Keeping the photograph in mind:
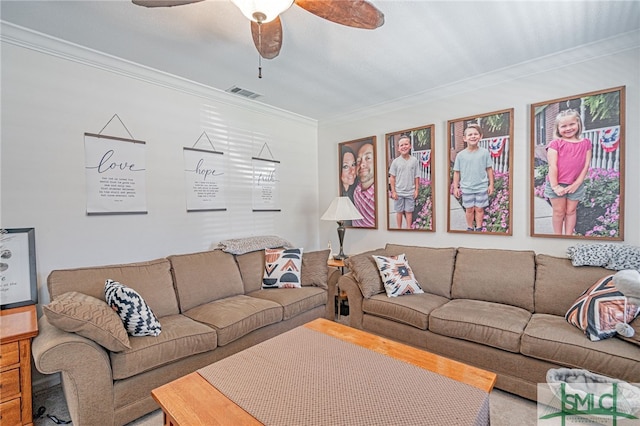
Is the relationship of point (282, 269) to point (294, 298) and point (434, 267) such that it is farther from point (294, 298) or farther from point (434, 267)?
point (434, 267)

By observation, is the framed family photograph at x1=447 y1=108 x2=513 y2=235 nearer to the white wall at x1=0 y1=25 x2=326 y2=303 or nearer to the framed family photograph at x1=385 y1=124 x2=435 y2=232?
the framed family photograph at x1=385 y1=124 x2=435 y2=232

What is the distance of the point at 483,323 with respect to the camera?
2.15m

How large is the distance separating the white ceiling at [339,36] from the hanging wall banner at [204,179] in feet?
2.35

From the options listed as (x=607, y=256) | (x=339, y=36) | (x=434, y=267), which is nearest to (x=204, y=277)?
(x=434, y=267)

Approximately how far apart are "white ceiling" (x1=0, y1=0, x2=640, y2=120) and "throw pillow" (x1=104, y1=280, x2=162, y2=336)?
5.84 ft

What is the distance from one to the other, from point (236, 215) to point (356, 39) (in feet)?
7.02

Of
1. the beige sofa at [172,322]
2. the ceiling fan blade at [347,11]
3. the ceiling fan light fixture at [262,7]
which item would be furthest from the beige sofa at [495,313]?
the ceiling fan light fixture at [262,7]

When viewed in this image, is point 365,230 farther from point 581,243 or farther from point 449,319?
point 581,243

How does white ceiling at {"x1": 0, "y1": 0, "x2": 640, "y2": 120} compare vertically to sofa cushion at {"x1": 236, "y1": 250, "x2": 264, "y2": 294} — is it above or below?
above

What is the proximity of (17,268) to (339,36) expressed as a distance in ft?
9.01

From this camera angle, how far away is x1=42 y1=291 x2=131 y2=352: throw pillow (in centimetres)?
160

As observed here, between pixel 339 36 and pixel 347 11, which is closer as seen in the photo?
pixel 347 11

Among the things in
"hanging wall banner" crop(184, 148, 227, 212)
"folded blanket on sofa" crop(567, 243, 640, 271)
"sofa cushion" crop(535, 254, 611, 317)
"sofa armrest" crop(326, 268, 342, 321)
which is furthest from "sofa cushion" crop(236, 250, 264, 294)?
"folded blanket on sofa" crop(567, 243, 640, 271)

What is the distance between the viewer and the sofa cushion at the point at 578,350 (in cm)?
166
